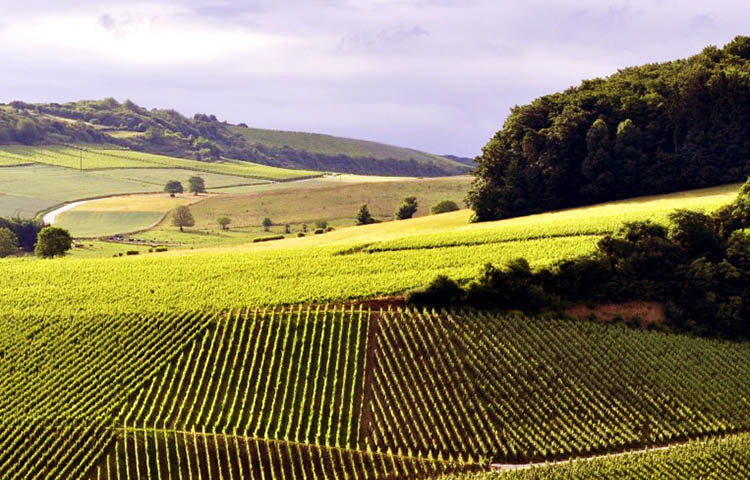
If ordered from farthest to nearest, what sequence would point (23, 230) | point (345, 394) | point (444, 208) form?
Result: point (23, 230) < point (444, 208) < point (345, 394)

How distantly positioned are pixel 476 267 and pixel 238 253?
22.0 meters

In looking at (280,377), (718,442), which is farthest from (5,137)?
(718,442)

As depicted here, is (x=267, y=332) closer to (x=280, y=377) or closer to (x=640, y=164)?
(x=280, y=377)

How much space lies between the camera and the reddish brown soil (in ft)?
191

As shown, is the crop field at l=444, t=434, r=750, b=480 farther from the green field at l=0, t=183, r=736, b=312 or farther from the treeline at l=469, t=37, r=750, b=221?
the treeline at l=469, t=37, r=750, b=221

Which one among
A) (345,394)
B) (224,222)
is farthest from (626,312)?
(224,222)

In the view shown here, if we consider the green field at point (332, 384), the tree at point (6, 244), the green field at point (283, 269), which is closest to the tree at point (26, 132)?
the tree at point (6, 244)

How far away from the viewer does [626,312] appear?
59219 mm

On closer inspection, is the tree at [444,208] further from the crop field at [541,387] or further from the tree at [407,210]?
the crop field at [541,387]

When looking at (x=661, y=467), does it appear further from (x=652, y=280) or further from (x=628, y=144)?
(x=628, y=144)

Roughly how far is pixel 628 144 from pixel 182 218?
5791cm

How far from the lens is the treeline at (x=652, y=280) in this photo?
5719 cm

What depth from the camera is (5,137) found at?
7106 inches

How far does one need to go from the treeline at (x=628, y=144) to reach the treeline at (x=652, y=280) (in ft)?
71.9
